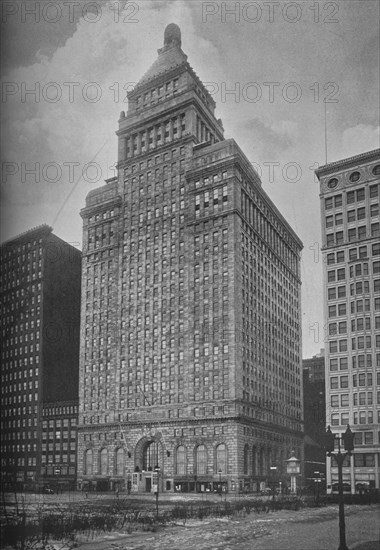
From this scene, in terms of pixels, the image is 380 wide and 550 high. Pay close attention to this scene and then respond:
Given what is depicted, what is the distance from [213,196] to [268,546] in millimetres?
50445

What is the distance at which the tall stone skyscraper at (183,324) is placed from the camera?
202 ft

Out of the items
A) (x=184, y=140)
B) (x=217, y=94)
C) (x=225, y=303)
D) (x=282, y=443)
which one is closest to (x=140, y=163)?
(x=184, y=140)

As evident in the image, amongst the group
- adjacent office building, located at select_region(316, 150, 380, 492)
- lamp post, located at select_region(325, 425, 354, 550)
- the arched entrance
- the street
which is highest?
adjacent office building, located at select_region(316, 150, 380, 492)

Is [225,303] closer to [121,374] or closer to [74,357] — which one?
[121,374]

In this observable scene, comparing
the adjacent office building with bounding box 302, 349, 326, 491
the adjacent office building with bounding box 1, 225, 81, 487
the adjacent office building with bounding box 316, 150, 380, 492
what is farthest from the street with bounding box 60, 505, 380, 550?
the adjacent office building with bounding box 302, 349, 326, 491

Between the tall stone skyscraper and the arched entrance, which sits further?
the arched entrance

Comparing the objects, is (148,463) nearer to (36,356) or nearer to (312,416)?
(312,416)

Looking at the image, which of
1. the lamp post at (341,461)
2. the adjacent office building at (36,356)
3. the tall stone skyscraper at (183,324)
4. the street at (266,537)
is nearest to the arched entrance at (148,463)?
the tall stone skyscraper at (183,324)

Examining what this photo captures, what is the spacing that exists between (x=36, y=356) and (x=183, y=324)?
3324 centimetres

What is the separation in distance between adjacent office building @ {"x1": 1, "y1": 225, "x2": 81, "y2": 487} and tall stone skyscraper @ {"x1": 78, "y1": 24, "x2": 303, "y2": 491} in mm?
4040

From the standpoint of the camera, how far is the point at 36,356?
107 feet

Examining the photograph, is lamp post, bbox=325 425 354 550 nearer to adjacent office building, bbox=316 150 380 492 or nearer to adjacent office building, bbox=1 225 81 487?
adjacent office building, bbox=316 150 380 492

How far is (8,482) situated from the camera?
18.2m

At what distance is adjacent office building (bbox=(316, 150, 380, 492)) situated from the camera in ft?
60.2
